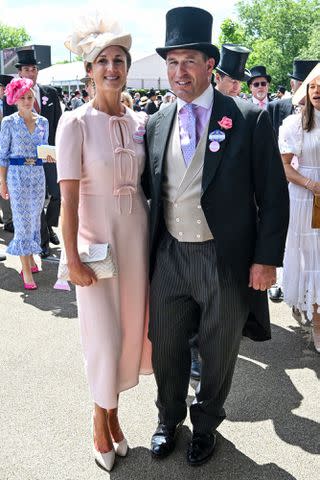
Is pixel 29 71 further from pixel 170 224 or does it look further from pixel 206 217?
pixel 206 217

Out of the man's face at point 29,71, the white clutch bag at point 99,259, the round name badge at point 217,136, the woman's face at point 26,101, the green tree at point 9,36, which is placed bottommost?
→ the green tree at point 9,36

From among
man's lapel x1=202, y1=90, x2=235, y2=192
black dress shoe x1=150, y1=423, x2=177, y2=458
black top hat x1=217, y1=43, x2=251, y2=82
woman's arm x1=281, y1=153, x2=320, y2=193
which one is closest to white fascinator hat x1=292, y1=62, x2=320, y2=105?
woman's arm x1=281, y1=153, x2=320, y2=193

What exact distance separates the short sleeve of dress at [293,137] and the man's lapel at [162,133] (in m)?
1.51

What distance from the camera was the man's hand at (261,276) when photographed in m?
2.59

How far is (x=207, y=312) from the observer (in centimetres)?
270

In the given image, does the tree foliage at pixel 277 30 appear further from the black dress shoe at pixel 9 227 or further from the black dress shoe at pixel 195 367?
the black dress shoe at pixel 195 367

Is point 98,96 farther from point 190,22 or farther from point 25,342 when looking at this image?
point 25,342

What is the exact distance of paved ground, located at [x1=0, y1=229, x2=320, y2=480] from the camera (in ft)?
9.05

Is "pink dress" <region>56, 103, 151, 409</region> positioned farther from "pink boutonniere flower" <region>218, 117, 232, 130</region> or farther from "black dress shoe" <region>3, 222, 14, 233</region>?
"black dress shoe" <region>3, 222, 14, 233</region>

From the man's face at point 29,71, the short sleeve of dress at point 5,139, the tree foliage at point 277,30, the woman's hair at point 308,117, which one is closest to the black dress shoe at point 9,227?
the man's face at point 29,71

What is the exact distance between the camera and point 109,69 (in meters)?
2.54

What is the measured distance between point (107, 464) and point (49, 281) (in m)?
3.30

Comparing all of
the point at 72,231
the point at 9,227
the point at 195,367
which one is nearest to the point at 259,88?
the point at 195,367

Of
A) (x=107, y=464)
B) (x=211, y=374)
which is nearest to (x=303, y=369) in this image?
(x=211, y=374)
